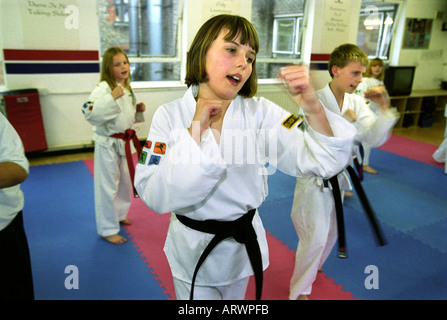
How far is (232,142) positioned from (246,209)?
27 centimetres

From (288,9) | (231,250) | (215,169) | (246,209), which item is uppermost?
(288,9)

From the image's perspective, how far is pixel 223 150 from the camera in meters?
1.31

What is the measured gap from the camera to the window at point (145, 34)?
5348mm

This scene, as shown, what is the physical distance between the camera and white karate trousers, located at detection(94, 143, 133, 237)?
287 cm

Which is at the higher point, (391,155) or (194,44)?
(194,44)

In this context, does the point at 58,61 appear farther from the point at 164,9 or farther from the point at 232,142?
the point at 232,142

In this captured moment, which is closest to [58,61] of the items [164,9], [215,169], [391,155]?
[164,9]

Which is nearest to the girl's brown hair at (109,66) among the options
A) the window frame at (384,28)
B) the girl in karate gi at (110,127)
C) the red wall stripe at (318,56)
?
the girl in karate gi at (110,127)

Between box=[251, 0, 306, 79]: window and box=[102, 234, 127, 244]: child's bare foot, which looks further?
box=[251, 0, 306, 79]: window

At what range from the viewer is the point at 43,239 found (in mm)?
2922

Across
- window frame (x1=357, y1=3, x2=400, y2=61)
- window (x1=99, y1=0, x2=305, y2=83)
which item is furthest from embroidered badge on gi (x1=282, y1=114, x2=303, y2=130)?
window frame (x1=357, y1=3, x2=400, y2=61)

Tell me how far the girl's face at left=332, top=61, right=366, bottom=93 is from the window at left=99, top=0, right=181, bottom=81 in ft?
13.0

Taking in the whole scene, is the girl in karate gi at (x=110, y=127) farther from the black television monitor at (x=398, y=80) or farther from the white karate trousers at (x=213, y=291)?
the black television monitor at (x=398, y=80)

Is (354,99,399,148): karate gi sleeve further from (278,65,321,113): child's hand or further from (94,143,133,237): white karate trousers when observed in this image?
(94,143,133,237): white karate trousers
